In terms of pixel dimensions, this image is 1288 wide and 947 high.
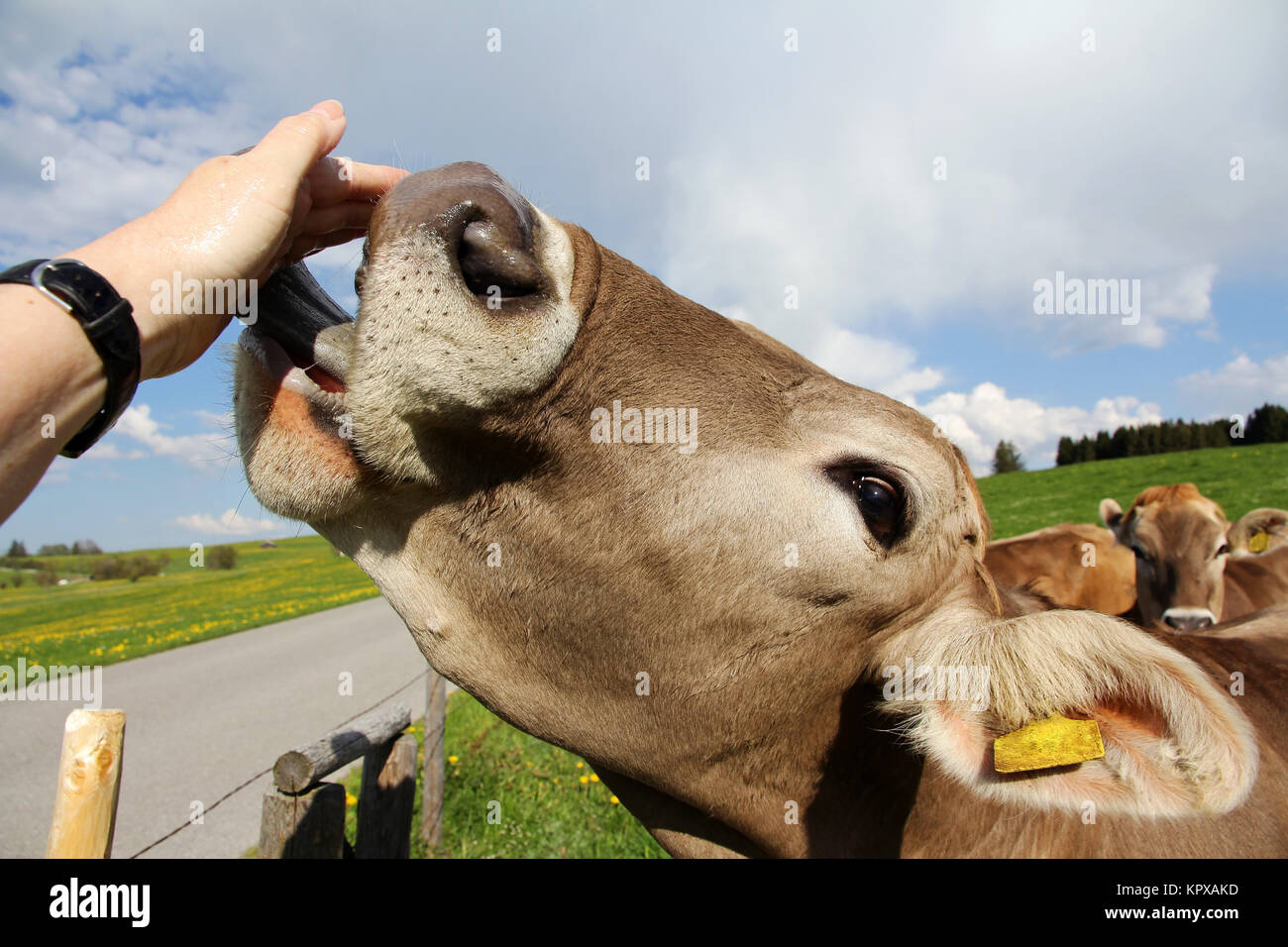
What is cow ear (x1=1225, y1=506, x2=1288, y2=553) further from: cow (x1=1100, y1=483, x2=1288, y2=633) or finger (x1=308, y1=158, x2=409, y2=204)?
finger (x1=308, y1=158, x2=409, y2=204)

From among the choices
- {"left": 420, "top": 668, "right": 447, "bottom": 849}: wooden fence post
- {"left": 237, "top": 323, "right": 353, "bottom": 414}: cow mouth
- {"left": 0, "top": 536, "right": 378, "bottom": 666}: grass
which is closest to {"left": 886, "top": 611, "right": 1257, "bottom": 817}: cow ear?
{"left": 237, "top": 323, "right": 353, "bottom": 414}: cow mouth

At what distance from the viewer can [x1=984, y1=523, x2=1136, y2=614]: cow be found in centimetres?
1024

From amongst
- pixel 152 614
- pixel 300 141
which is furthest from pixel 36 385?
pixel 152 614

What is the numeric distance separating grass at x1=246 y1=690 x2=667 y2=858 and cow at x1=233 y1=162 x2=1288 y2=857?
4.45 m

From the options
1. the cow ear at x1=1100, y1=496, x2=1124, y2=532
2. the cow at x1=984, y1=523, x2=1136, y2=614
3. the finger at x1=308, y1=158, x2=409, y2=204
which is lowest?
the cow at x1=984, y1=523, x2=1136, y2=614

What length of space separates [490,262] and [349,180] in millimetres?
675

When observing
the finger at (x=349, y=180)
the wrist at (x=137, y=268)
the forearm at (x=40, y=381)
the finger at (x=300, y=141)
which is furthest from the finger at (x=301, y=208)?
the forearm at (x=40, y=381)

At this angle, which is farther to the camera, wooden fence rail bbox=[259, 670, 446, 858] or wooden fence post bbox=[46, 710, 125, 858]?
wooden fence rail bbox=[259, 670, 446, 858]

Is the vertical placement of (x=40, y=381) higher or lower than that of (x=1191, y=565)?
higher

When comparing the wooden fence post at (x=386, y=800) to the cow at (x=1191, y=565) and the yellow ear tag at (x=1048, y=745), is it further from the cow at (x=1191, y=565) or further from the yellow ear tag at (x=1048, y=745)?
the cow at (x=1191, y=565)

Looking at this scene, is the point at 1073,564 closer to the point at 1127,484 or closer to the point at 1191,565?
the point at 1191,565

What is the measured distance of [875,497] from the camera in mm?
2312
